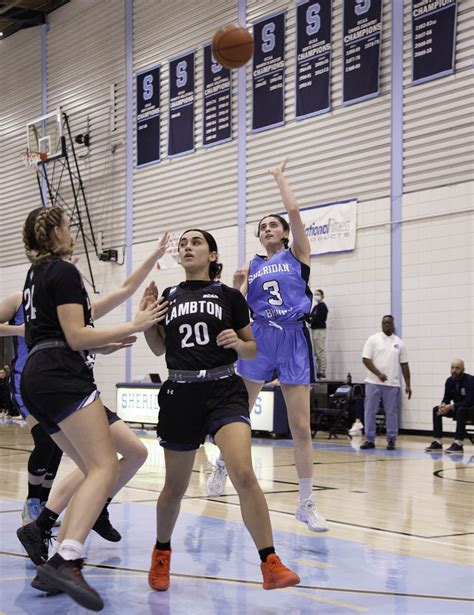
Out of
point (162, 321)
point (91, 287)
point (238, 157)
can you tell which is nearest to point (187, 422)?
point (162, 321)

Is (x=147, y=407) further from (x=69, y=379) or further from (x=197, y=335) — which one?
(x=69, y=379)

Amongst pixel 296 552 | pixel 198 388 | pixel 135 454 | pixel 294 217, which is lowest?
pixel 296 552

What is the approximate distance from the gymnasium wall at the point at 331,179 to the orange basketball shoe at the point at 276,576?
10566 millimetres

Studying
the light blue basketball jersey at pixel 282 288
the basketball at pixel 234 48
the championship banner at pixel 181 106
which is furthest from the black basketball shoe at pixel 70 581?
the championship banner at pixel 181 106

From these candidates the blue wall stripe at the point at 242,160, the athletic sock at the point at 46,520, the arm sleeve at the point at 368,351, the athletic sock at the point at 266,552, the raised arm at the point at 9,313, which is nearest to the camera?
the athletic sock at the point at 266,552

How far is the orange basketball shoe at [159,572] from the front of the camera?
445 cm

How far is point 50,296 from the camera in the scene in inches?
163

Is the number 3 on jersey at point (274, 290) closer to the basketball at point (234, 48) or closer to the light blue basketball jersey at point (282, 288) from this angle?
the light blue basketball jersey at point (282, 288)

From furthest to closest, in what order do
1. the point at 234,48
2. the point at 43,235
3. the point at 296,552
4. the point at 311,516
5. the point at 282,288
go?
1. the point at 234,48
2. the point at 282,288
3. the point at 311,516
4. the point at 296,552
5. the point at 43,235

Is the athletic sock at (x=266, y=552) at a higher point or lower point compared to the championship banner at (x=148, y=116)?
lower

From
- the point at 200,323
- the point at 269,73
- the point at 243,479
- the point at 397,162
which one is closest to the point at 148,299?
the point at 200,323

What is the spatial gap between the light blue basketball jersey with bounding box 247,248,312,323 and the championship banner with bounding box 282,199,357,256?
9.70 meters

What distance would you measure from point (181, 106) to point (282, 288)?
13.8 meters

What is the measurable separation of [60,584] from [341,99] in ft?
44.5
